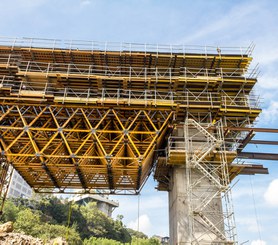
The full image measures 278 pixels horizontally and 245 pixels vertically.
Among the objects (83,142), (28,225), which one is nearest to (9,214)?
(28,225)

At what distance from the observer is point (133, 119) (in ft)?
71.4

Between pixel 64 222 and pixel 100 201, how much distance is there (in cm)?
3949

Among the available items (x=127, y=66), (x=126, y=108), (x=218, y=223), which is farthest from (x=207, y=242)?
(x=127, y=66)

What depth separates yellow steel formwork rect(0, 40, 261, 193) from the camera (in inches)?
815

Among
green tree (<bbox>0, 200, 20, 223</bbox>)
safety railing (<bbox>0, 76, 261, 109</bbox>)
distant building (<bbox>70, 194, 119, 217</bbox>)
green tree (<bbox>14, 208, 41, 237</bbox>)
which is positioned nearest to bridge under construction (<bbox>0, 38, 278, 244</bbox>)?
safety railing (<bbox>0, 76, 261, 109</bbox>)

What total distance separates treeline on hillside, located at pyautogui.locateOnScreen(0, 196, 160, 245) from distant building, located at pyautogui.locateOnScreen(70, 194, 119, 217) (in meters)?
14.1

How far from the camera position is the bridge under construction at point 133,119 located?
1966 centimetres

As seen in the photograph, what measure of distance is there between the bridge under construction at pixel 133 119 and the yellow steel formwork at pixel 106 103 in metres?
0.08

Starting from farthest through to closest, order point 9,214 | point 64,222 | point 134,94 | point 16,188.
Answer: point 16,188 < point 64,222 < point 9,214 < point 134,94

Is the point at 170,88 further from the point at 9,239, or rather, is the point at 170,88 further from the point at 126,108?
the point at 9,239

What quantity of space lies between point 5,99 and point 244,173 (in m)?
19.9

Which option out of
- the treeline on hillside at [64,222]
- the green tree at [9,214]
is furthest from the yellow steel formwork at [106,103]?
the green tree at [9,214]

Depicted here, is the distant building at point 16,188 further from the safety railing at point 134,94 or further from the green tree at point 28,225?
the safety railing at point 134,94

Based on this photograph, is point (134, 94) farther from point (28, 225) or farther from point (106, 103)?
point (28, 225)
